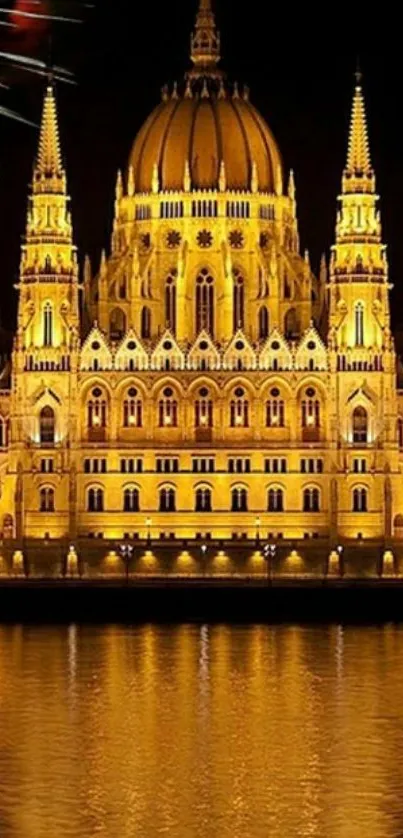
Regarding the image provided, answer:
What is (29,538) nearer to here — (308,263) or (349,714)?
(308,263)

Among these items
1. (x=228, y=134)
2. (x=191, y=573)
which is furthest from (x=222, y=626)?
(x=228, y=134)

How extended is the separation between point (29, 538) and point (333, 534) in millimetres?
12556

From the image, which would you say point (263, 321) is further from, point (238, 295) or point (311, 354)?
point (311, 354)

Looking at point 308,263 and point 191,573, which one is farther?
point 308,263

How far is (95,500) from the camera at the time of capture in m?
146

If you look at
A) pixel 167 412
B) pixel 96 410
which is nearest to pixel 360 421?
pixel 167 412

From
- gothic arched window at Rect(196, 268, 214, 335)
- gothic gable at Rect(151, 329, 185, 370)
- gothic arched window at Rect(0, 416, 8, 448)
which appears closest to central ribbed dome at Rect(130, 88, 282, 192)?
gothic arched window at Rect(196, 268, 214, 335)

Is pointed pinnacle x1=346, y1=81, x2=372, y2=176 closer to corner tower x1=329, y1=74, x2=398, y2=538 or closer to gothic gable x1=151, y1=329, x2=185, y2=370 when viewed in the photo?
corner tower x1=329, y1=74, x2=398, y2=538

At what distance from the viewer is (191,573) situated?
139375 millimetres

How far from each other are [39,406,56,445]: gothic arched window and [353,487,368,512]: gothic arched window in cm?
1289

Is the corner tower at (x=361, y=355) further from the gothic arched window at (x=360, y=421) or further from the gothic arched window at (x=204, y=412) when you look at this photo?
the gothic arched window at (x=204, y=412)

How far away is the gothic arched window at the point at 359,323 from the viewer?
147125 millimetres

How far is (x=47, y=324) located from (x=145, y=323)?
5236 millimetres

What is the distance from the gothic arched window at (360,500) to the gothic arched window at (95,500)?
416 inches
